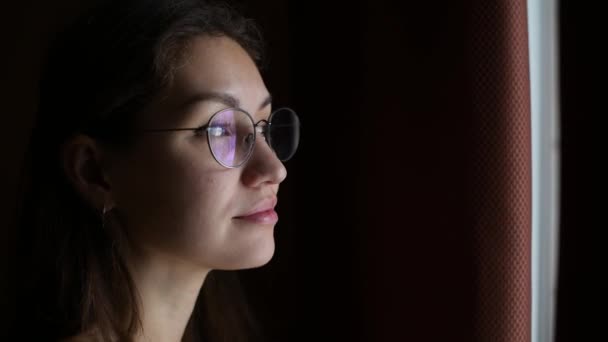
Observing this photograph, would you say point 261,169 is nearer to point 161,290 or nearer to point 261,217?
point 261,217

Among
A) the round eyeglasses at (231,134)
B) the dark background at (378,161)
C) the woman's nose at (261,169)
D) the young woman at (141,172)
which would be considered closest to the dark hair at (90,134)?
the young woman at (141,172)

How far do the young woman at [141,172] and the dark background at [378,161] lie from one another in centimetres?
30

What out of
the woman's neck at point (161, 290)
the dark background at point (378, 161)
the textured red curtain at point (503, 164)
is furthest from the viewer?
the woman's neck at point (161, 290)

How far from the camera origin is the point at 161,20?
3.64 ft

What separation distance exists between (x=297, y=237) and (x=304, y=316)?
223mm

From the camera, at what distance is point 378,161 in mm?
1341

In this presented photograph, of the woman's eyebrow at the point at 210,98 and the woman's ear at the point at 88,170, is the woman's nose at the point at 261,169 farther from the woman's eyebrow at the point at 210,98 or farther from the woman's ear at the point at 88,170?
the woman's ear at the point at 88,170

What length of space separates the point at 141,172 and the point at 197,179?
0.11m

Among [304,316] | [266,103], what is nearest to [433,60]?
[266,103]

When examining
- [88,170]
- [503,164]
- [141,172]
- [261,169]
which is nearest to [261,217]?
[261,169]

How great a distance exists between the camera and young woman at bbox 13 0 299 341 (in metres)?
1.07

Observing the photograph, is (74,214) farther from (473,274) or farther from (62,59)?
(473,274)

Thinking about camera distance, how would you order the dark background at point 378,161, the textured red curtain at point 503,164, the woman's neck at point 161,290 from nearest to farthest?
1. the dark background at point 378,161
2. the textured red curtain at point 503,164
3. the woman's neck at point 161,290

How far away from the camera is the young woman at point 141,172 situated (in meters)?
1.07
